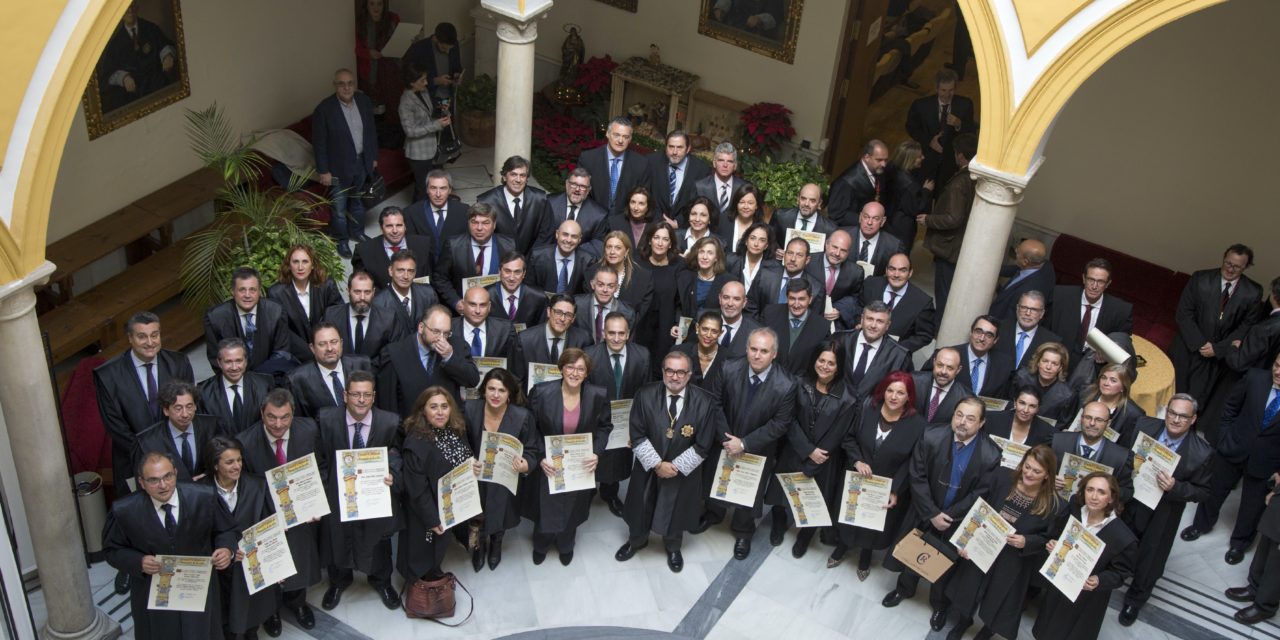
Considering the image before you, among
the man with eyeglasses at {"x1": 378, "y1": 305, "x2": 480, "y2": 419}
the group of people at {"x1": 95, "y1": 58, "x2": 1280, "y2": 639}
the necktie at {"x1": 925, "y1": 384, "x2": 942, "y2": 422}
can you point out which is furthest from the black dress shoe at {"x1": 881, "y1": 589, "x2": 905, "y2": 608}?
the man with eyeglasses at {"x1": 378, "y1": 305, "x2": 480, "y2": 419}

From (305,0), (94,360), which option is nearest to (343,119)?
(305,0)

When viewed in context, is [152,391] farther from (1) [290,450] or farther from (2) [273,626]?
(2) [273,626]

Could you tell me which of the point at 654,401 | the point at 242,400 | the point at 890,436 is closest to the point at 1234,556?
the point at 890,436

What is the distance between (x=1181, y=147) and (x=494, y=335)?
7535 millimetres

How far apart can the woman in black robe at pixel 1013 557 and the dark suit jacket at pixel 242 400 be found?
4783 millimetres

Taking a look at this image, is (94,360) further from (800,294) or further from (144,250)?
(800,294)

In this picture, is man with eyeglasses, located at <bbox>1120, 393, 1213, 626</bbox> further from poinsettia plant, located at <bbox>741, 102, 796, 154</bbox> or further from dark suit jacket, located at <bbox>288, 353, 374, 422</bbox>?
poinsettia plant, located at <bbox>741, 102, 796, 154</bbox>

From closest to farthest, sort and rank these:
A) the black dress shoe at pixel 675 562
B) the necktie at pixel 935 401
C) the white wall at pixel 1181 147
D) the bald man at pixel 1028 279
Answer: the necktie at pixel 935 401 → the black dress shoe at pixel 675 562 → the bald man at pixel 1028 279 → the white wall at pixel 1181 147

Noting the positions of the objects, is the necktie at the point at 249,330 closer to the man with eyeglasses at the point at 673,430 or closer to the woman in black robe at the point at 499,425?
the woman in black robe at the point at 499,425

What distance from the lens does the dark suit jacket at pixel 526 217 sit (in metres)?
10.7

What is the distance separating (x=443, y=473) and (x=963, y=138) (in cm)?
711

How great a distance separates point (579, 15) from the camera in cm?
1562

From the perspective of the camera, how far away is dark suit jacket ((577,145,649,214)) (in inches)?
448

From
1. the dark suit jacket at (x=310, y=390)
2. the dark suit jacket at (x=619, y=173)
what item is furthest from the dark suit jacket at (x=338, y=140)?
the dark suit jacket at (x=310, y=390)
